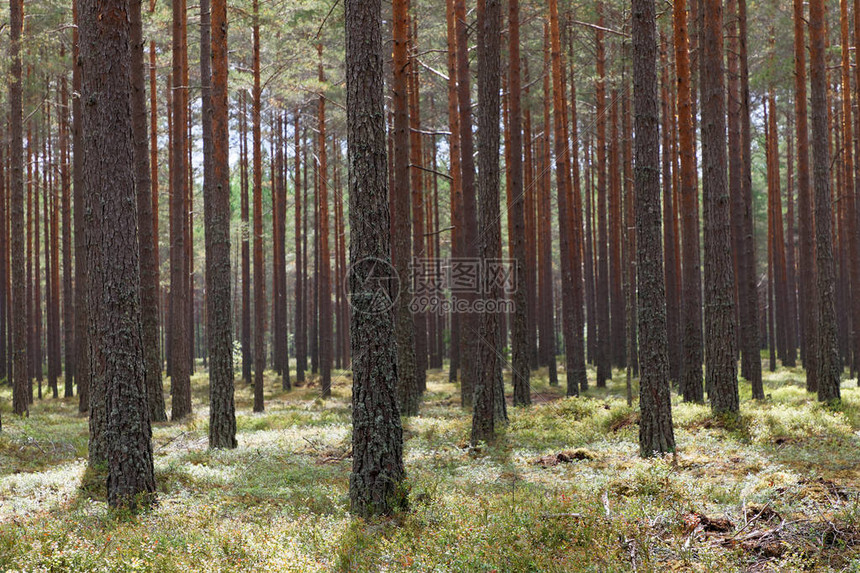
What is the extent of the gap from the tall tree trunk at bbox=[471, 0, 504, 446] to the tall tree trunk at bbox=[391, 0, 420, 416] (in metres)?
2.92

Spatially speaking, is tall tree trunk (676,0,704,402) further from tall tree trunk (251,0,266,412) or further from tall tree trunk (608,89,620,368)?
tall tree trunk (251,0,266,412)

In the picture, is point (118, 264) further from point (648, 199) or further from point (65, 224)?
point (65, 224)

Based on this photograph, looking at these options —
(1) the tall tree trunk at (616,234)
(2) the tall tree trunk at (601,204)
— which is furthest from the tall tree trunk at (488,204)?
(1) the tall tree trunk at (616,234)

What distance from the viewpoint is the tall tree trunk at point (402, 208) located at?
12.5 m

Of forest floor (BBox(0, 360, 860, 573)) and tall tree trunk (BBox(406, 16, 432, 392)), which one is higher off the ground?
tall tree trunk (BBox(406, 16, 432, 392))

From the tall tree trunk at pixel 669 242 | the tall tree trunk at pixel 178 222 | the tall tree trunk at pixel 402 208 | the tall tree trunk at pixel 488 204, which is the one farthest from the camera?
the tall tree trunk at pixel 669 242

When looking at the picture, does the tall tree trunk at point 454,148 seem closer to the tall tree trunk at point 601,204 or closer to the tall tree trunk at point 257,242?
the tall tree trunk at point 601,204

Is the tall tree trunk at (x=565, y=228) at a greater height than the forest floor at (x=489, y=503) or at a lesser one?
greater

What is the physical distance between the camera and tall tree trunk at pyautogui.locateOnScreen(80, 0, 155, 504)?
6410 mm

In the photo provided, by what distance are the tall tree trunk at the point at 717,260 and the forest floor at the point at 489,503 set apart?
0.72 m

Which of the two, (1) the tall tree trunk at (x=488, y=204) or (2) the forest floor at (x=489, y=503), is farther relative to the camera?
(1) the tall tree trunk at (x=488, y=204)

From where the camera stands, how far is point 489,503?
604cm

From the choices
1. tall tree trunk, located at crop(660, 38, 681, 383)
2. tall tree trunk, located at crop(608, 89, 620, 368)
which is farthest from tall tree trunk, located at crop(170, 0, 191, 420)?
tall tree trunk, located at crop(660, 38, 681, 383)

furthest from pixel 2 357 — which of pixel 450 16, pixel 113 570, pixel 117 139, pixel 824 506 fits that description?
pixel 824 506
